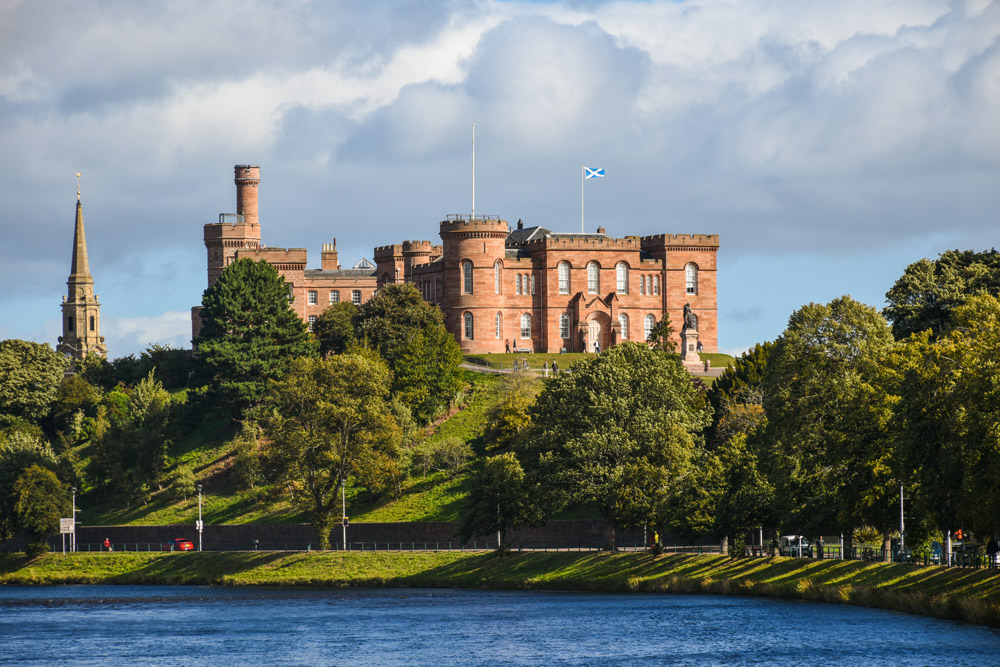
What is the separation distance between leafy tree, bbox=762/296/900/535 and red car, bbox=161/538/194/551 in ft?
135

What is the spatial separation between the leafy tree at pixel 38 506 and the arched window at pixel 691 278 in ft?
183

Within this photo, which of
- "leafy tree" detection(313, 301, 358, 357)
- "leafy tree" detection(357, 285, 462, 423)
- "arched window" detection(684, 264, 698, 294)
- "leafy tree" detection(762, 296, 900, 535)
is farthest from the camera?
"arched window" detection(684, 264, 698, 294)

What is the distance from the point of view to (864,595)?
202 ft

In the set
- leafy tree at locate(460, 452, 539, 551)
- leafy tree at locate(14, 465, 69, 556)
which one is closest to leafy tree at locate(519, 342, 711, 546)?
leafy tree at locate(460, 452, 539, 551)

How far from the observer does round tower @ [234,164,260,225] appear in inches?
5635

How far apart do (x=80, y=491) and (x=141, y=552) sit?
714 inches

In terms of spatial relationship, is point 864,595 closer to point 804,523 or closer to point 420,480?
point 804,523

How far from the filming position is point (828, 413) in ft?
220

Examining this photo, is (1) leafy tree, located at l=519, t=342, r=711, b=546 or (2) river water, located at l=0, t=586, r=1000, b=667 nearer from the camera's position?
(2) river water, located at l=0, t=586, r=1000, b=667

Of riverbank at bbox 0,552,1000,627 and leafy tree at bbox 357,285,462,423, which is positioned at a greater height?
leafy tree at bbox 357,285,462,423

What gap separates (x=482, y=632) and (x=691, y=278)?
73.8 m

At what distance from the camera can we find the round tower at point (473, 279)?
12431 centimetres

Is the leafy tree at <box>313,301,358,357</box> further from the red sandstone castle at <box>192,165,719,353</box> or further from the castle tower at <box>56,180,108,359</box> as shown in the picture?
the castle tower at <box>56,180,108,359</box>

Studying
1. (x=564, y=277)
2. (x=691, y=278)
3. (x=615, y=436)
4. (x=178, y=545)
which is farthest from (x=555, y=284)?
(x=615, y=436)
